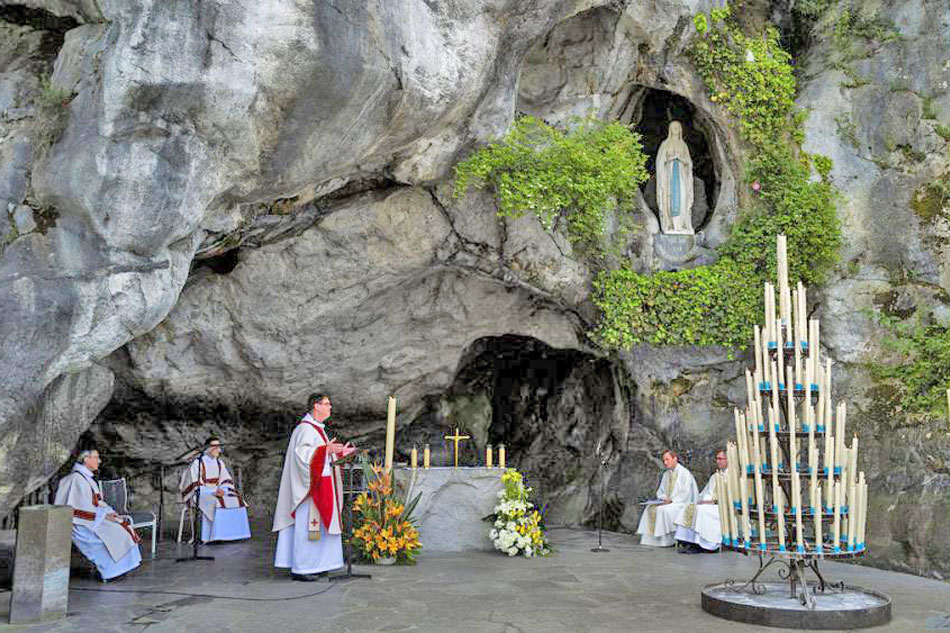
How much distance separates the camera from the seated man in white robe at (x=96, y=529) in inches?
319

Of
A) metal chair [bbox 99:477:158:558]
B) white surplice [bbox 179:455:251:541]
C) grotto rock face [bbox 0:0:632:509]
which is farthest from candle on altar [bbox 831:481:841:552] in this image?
white surplice [bbox 179:455:251:541]

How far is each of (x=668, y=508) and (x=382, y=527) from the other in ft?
12.5

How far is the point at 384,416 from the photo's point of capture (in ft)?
45.0

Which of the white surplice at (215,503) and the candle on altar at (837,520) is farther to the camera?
the white surplice at (215,503)

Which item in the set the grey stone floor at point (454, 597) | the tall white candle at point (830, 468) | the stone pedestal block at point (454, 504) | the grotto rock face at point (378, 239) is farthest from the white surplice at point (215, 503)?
the tall white candle at point (830, 468)

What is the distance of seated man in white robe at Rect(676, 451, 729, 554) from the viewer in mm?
10266

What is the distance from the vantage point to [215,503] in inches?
446

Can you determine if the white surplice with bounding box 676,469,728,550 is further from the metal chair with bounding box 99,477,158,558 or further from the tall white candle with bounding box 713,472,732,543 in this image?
the metal chair with bounding box 99,477,158,558

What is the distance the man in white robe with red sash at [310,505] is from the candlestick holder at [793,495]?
11.4ft

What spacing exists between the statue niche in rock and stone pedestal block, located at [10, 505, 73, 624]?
362 inches

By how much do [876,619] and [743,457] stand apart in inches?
56.2

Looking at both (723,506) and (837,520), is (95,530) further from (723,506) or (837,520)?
(837,520)

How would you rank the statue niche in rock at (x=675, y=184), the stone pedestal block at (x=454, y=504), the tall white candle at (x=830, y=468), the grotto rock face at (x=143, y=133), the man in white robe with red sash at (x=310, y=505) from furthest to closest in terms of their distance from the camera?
the statue niche in rock at (x=675, y=184) → the stone pedestal block at (x=454, y=504) → the man in white robe with red sash at (x=310, y=505) → the grotto rock face at (x=143, y=133) → the tall white candle at (x=830, y=468)

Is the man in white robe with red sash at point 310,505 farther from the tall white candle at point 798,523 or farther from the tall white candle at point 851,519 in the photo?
the tall white candle at point 851,519
